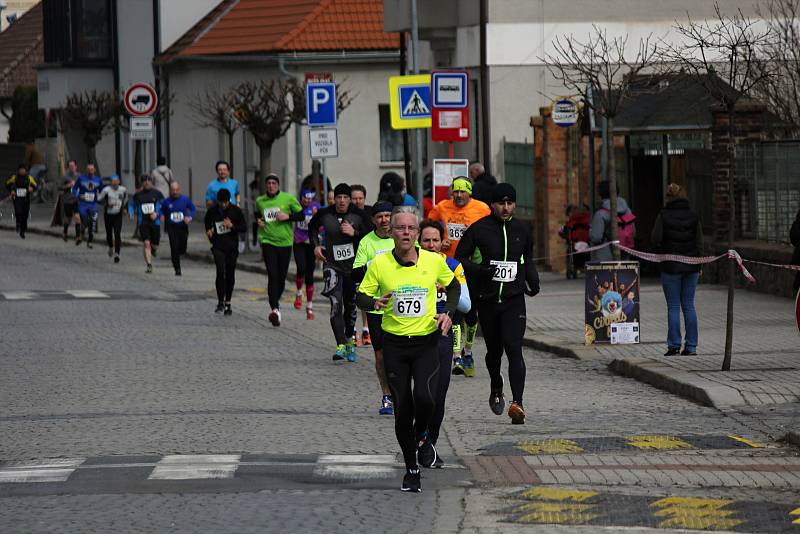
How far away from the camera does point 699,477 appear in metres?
10.3

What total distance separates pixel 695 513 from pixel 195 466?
10.3 feet

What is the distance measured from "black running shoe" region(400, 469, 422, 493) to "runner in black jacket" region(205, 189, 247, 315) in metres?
13.3

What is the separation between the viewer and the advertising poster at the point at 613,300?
18.1 metres

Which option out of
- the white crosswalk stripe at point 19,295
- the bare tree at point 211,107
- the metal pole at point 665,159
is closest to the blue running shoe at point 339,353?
the white crosswalk stripe at point 19,295

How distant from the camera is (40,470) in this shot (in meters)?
10.6

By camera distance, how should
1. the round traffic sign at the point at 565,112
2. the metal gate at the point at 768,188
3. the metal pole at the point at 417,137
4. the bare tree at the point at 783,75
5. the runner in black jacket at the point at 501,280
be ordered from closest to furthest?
the runner in black jacket at the point at 501,280, the metal gate at the point at 768,188, the metal pole at the point at 417,137, the bare tree at the point at 783,75, the round traffic sign at the point at 565,112

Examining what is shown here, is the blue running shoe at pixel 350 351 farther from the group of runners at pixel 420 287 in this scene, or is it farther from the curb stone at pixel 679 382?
the curb stone at pixel 679 382

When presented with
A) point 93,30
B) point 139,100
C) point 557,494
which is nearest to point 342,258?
point 557,494

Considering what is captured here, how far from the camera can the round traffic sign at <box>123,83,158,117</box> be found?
38.2m

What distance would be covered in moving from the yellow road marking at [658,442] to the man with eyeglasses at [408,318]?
1.85 m

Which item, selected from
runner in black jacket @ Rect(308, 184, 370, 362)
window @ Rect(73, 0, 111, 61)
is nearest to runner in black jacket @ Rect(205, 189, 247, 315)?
runner in black jacket @ Rect(308, 184, 370, 362)

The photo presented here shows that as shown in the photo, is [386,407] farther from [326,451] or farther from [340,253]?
[340,253]

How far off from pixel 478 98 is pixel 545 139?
6.71 metres

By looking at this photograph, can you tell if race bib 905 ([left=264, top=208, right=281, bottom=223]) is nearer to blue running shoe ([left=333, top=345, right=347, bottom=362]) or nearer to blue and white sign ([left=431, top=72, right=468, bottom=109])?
blue and white sign ([left=431, top=72, right=468, bottom=109])
